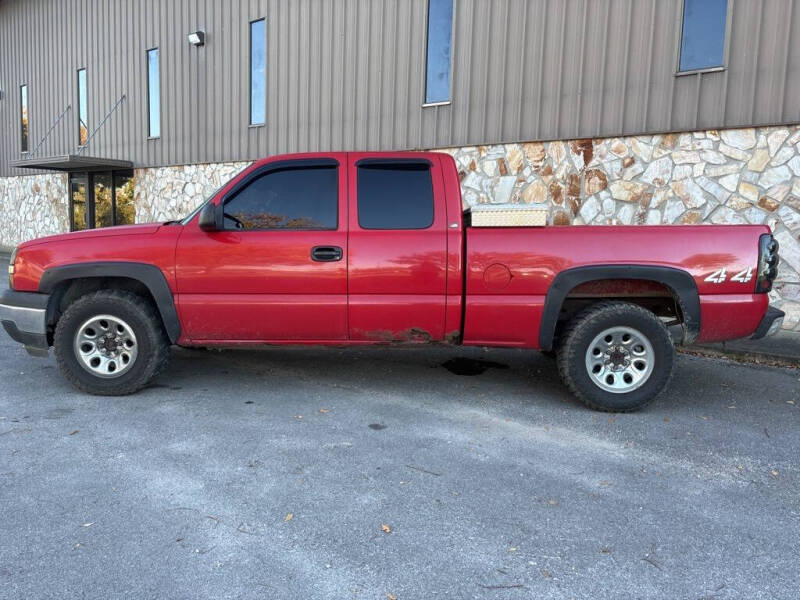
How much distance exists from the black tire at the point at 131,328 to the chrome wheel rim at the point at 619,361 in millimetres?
3400

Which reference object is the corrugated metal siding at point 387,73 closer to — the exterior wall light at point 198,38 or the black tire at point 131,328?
the exterior wall light at point 198,38

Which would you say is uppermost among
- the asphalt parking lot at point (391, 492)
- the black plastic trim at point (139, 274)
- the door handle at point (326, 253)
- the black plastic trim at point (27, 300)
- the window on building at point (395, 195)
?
the window on building at point (395, 195)

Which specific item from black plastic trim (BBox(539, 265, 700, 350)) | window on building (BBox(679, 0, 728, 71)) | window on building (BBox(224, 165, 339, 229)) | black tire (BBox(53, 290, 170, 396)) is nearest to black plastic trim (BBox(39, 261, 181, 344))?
black tire (BBox(53, 290, 170, 396))

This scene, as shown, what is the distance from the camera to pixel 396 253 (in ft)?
14.9

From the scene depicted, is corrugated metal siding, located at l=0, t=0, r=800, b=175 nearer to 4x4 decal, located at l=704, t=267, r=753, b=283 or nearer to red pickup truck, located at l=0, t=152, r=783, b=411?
4x4 decal, located at l=704, t=267, r=753, b=283

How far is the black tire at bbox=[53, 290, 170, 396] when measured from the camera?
4672mm

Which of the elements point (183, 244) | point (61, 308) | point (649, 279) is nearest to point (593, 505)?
point (649, 279)

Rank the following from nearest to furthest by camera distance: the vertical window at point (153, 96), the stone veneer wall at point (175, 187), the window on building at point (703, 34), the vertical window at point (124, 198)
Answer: the window on building at point (703, 34) → the stone veneer wall at point (175, 187) → the vertical window at point (153, 96) → the vertical window at point (124, 198)

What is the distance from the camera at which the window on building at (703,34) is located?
25.7ft

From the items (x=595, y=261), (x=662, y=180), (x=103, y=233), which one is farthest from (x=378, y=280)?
(x=662, y=180)

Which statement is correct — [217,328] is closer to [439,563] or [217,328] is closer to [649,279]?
[439,563]

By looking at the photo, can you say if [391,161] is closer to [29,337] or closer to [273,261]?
[273,261]

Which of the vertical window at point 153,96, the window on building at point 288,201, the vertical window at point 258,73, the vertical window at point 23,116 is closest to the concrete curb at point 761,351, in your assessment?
the window on building at point 288,201

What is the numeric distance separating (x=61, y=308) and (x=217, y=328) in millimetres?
1393
